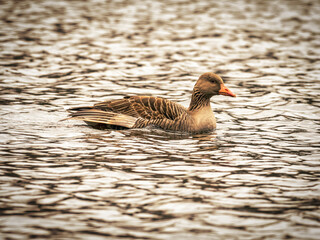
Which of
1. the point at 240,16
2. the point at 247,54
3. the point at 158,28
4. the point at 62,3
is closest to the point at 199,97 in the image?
the point at 247,54

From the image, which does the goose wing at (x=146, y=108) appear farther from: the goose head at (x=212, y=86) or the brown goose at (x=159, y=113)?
the goose head at (x=212, y=86)

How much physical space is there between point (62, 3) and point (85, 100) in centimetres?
2365

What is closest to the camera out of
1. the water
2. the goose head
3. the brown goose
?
the water

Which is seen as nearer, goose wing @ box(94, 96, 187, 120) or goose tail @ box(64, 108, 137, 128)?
goose tail @ box(64, 108, 137, 128)

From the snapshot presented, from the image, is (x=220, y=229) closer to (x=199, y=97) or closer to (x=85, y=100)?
(x=199, y=97)

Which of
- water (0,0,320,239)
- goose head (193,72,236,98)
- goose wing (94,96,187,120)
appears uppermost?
goose head (193,72,236,98)

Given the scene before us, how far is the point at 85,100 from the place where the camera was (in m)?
16.5

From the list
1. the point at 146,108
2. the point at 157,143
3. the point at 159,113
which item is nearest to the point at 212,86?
the point at 159,113

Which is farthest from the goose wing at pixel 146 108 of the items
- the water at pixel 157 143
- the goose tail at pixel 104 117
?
the water at pixel 157 143

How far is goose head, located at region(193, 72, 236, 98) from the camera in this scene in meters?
13.4

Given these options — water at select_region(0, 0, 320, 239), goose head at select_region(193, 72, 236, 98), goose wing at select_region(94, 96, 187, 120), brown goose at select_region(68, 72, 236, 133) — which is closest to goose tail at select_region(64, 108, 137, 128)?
brown goose at select_region(68, 72, 236, 133)

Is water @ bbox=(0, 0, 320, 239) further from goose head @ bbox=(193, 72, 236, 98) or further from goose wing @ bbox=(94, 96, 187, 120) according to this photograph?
goose head @ bbox=(193, 72, 236, 98)

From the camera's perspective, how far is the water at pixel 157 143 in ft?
26.5

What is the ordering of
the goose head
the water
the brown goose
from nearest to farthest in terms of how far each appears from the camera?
the water, the brown goose, the goose head
